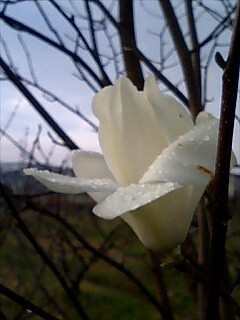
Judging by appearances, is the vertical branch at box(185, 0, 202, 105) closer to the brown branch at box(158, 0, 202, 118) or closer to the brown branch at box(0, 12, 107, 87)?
the brown branch at box(158, 0, 202, 118)

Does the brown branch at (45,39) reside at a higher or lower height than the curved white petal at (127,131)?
higher

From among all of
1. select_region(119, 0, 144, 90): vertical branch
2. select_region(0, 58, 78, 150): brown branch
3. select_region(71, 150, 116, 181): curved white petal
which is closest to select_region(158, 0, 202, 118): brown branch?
select_region(119, 0, 144, 90): vertical branch

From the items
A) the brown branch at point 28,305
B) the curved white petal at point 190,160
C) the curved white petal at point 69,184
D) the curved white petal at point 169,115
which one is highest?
the curved white petal at point 169,115

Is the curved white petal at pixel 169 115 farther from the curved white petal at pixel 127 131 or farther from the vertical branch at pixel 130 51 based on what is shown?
the vertical branch at pixel 130 51

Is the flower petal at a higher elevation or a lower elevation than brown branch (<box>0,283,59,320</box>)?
higher

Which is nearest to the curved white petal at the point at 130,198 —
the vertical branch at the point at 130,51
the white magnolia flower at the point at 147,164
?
the white magnolia flower at the point at 147,164

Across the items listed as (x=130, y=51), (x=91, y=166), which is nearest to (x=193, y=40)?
(x=130, y=51)
